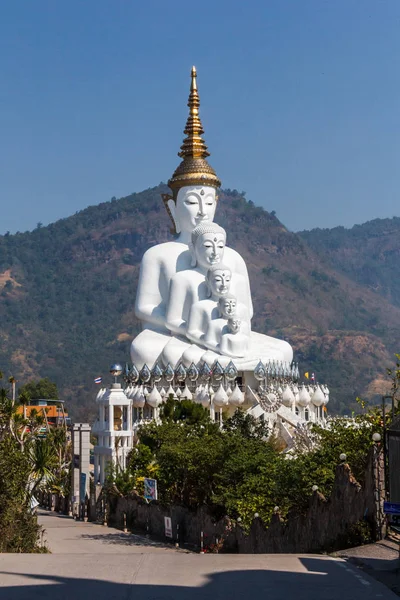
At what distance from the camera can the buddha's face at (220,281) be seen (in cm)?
4958

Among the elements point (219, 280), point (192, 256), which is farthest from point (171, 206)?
point (219, 280)

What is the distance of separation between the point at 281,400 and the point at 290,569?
32.9 meters

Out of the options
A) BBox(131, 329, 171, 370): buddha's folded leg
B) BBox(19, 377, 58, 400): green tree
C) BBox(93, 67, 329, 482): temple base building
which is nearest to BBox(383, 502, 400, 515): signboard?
BBox(93, 67, 329, 482): temple base building

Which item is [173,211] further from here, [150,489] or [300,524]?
[300,524]

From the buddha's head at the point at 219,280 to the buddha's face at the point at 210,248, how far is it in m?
1.24

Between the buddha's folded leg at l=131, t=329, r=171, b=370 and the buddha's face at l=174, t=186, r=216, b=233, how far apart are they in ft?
21.2

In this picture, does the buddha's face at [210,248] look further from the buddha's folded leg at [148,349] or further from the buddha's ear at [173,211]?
the buddha's folded leg at [148,349]

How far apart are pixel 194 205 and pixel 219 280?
5.75 m

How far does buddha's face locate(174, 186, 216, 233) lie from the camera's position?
176 ft

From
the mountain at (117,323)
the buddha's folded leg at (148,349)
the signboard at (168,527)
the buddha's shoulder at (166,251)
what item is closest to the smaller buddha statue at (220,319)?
the buddha's folded leg at (148,349)

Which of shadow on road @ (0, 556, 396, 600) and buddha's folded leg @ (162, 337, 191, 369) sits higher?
buddha's folded leg @ (162, 337, 191, 369)

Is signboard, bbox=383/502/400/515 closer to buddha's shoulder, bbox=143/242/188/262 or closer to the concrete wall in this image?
the concrete wall

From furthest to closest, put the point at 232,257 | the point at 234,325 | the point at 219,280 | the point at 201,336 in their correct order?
the point at 232,257
the point at 219,280
the point at 201,336
the point at 234,325

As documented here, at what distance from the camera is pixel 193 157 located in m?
55.2
